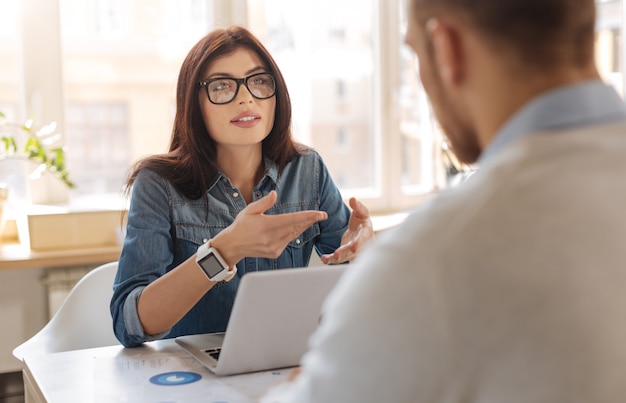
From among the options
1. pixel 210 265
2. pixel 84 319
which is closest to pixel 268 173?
Result: pixel 210 265

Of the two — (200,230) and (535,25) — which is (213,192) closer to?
(200,230)

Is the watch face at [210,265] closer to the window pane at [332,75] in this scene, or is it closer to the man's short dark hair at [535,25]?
the man's short dark hair at [535,25]

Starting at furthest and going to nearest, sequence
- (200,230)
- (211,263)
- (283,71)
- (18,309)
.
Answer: (283,71) < (18,309) < (200,230) < (211,263)

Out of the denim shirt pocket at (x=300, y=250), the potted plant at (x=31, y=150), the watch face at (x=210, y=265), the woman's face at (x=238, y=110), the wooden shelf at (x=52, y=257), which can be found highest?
the woman's face at (x=238, y=110)

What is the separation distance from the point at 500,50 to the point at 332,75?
311 cm

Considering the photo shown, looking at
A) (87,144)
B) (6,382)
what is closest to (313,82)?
(87,144)

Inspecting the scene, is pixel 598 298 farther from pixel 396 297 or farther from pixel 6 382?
pixel 6 382

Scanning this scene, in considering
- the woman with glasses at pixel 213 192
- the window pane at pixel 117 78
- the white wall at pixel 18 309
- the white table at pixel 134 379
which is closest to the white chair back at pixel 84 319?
the woman with glasses at pixel 213 192

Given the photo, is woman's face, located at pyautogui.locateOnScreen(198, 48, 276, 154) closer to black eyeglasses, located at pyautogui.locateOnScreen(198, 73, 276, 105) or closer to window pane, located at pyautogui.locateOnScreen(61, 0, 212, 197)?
black eyeglasses, located at pyautogui.locateOnScreen(198, 73, 276, 105)

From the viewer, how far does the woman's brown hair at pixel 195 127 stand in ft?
6.01

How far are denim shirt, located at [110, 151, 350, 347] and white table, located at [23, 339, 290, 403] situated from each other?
4.3 inches

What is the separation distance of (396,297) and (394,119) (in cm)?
324

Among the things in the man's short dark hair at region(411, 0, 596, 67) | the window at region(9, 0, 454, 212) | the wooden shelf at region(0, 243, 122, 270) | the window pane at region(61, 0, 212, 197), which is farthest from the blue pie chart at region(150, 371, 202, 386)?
the window pane at region(61, 0, 212, 197)

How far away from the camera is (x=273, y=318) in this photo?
1.26 meters
